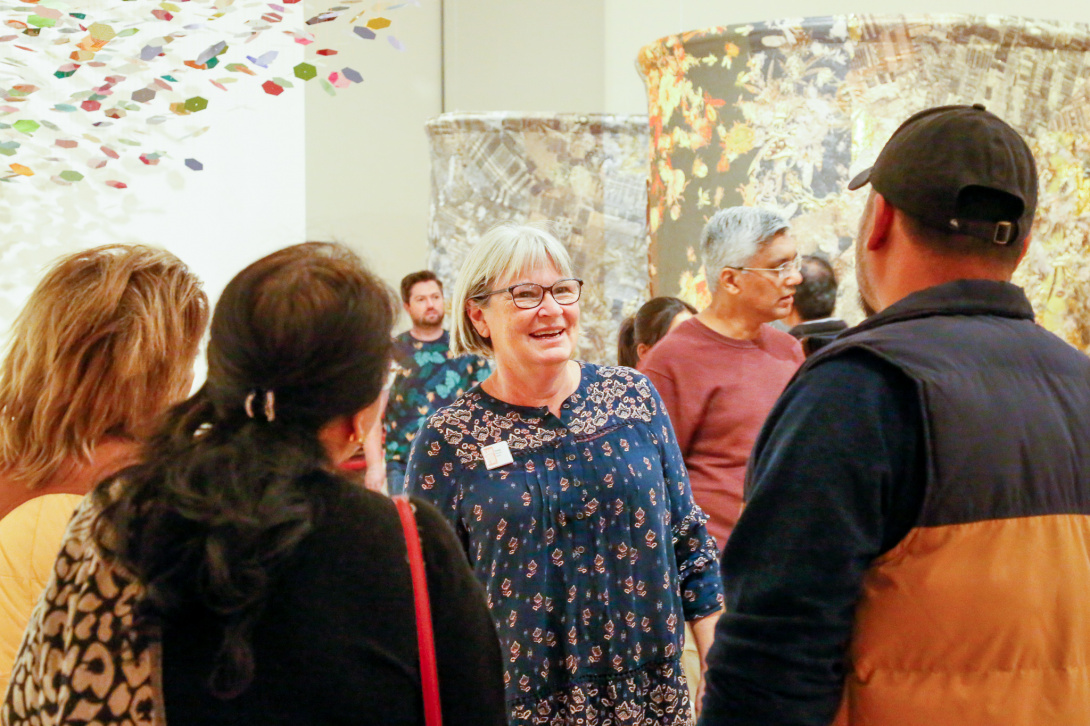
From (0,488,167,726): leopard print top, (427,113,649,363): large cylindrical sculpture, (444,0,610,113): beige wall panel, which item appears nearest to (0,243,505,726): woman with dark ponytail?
(0,488,167,726): leopard print top

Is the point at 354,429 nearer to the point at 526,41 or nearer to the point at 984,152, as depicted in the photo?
the point at 984,152

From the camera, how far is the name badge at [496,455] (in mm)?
2084

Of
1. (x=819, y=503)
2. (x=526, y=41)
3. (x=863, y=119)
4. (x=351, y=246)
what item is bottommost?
(x=819, y=503)

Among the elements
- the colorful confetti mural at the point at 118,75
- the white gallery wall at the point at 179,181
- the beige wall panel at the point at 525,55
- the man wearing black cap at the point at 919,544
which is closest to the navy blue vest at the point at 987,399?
the man wearing black cap at the point at 919,544

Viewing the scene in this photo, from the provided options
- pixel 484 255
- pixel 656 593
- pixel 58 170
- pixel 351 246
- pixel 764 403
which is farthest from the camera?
pixel 58 170

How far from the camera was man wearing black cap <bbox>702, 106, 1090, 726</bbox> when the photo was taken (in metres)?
1.21

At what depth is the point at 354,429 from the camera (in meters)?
Answer: 1.25

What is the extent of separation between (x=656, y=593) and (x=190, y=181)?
362cm

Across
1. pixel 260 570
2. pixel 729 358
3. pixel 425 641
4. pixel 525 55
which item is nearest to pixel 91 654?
pixel 260 570

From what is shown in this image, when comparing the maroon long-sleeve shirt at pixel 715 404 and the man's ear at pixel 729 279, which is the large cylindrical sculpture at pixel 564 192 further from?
the maroon long-sleeve shirt at pixel 715 404

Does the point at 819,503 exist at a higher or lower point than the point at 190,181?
lower

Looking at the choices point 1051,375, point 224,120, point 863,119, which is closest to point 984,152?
point 1051,375

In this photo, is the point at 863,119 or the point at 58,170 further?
the point at 58,170

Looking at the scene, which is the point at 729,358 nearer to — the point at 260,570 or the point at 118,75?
the point at 260,570
